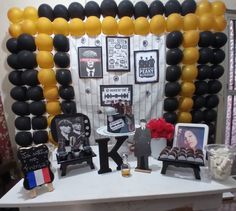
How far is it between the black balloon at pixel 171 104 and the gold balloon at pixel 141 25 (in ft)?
2.35

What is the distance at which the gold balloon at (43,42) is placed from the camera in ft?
6.36

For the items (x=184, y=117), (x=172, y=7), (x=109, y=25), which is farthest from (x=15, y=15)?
(x=184, y=117)

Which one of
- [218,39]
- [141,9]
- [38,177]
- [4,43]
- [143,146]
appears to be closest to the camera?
[38,177]

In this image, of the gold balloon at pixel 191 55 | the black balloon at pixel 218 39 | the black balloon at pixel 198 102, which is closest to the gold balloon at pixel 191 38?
Answer: the gold balloon at pixel 191 55

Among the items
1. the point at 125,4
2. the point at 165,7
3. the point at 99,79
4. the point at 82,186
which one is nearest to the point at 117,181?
the point at 82,186

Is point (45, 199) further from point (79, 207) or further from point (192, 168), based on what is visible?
point (192, 168)

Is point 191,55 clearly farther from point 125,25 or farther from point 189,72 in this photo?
point 125,25

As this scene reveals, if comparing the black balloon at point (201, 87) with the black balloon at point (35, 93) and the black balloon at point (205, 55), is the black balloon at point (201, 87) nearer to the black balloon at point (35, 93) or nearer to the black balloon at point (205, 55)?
the black balloon at point (205, 55)

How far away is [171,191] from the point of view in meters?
0.99

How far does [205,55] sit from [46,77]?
1541 mm

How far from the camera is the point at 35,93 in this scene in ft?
6.66

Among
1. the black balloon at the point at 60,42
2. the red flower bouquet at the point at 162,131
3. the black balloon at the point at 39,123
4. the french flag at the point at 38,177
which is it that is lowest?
the french flag at the point at 38,177

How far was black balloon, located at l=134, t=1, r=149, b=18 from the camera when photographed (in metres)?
2.03

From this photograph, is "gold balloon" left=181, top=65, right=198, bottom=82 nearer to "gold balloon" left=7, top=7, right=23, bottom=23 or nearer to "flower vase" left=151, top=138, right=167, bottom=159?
"flower vase" left=151, top=138, right=167, bottom=159
